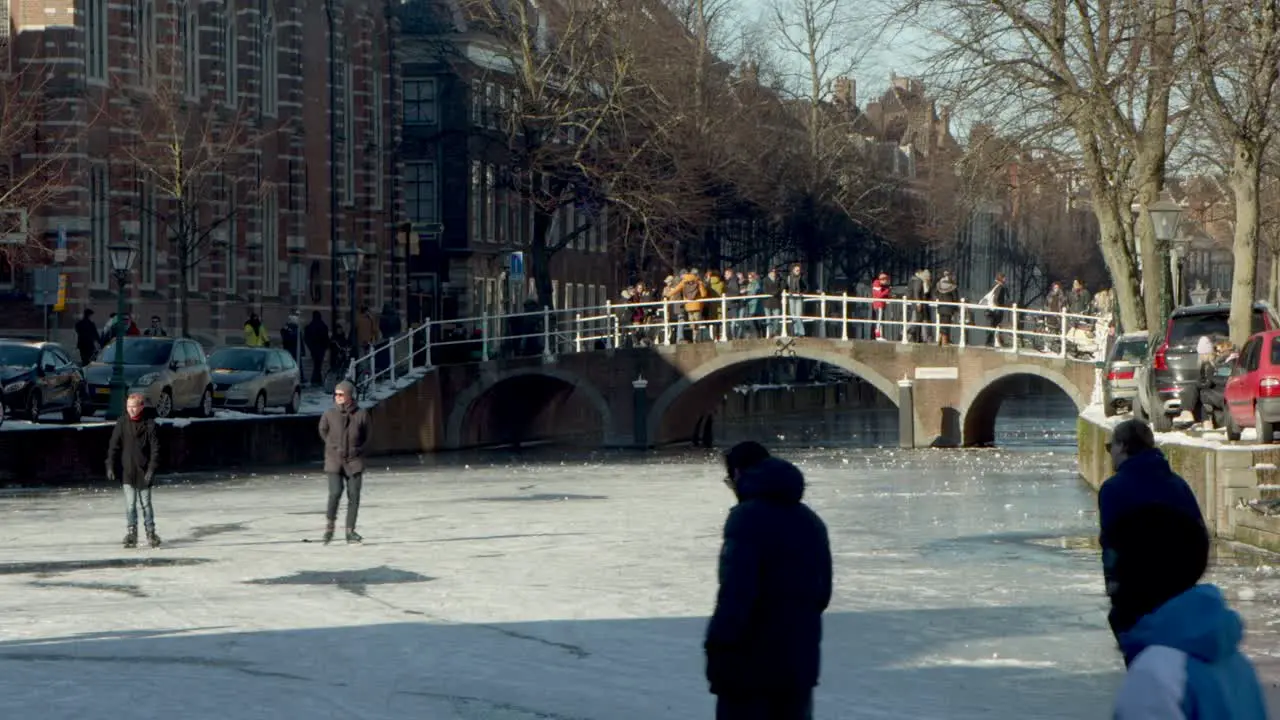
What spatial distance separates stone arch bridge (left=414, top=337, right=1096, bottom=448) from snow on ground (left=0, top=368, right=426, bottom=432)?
74cm

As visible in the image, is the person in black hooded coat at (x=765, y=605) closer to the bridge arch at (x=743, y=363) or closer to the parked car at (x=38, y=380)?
the parked car at (x=38, y=380)

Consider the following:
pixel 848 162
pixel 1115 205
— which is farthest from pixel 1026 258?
pixel 1115 205

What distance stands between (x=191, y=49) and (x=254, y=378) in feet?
50.9

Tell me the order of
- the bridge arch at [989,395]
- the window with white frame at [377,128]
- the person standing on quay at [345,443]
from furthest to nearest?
1. the window with white frame at [377,128]
2. the bridge arch at [989,395]
3. the person standing on quay at [345,443]

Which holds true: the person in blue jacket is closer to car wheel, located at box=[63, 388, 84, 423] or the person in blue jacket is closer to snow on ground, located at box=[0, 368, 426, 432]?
snow on ground, located at box=[0, 368, 426, 432]

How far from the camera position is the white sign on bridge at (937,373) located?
5250 cm

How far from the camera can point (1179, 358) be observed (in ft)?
113

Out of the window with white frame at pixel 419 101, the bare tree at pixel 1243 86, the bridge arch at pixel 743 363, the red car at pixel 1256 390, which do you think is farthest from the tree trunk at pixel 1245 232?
the window with white frame at pixel 419 101

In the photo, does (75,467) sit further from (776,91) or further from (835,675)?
(776,91)

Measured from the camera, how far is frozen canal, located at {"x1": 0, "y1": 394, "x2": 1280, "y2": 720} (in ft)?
42.2

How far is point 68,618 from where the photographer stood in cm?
1677

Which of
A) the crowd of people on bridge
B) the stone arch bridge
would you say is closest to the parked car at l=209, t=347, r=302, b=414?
the stone arch bridge

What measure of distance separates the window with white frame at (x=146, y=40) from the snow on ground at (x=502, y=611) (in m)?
23.3

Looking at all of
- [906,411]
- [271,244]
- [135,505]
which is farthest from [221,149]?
[135,505]
